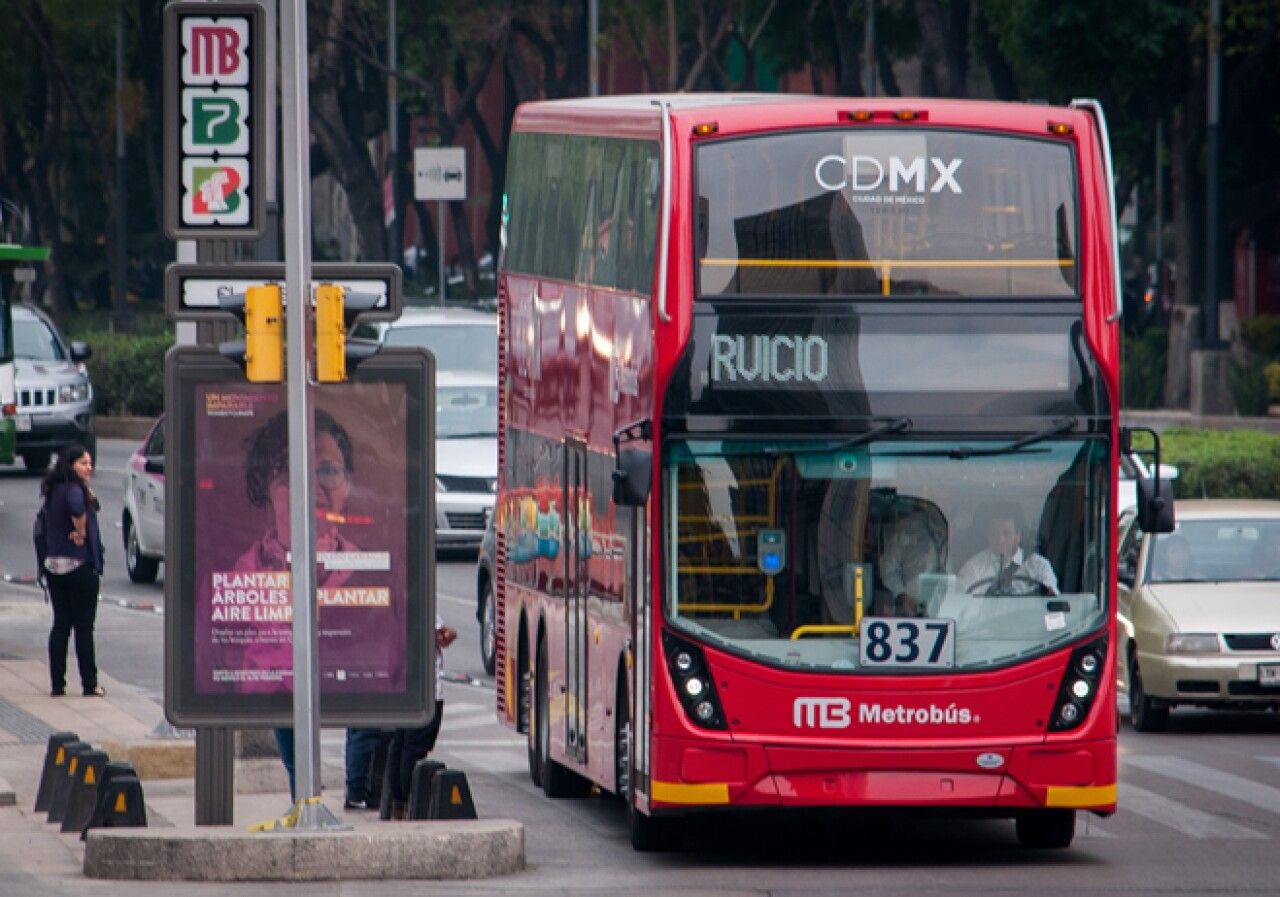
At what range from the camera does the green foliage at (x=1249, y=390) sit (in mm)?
42344

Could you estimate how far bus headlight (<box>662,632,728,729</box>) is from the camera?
13.0m

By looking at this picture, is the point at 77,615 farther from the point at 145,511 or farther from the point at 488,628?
the point at 145,511

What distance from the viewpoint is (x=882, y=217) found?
1326 centimetres

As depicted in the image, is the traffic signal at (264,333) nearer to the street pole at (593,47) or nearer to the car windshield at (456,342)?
the car windshield at (456,342)

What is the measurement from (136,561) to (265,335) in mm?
17248

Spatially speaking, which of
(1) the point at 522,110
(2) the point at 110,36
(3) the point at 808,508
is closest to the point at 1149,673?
(1) the point at 522,110

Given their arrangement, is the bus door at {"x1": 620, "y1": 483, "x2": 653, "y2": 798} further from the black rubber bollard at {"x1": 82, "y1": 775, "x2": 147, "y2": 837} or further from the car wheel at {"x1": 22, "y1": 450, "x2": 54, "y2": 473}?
the car wheel at {"x1": 22, "y1": 450, "x2": 54, "y2": 473}

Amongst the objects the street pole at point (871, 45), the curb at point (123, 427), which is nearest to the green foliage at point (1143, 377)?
the street pole at point (871, 45)

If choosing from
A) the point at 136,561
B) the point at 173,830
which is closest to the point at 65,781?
the point at 173,830

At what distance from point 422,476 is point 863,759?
90.8 inches

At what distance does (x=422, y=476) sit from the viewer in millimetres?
12852

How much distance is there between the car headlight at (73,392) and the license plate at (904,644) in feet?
84.9

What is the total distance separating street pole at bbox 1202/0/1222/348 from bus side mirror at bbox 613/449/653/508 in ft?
99.9

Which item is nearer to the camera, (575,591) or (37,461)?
(575,591)
